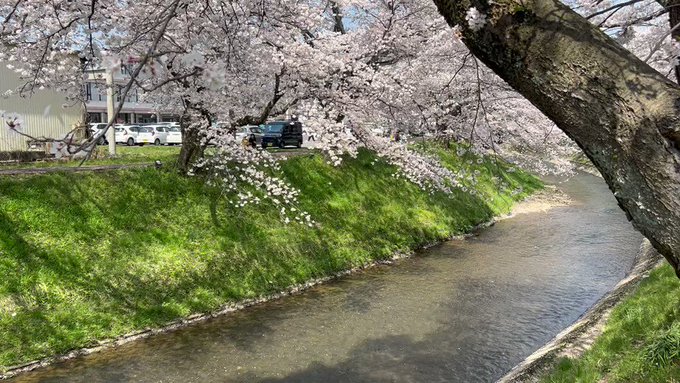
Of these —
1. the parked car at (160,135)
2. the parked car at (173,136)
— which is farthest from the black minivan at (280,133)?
the parked car at (160,135)

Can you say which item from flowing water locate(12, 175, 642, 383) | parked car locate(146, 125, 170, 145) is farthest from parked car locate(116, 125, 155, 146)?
flowing water locate(12, 175, 642, 383)

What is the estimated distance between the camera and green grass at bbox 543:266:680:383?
5.52 metres

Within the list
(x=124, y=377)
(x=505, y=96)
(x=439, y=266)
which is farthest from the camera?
(x=505, y=96)

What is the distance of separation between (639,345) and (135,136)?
1424 inches

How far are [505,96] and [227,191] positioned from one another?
12.0 m

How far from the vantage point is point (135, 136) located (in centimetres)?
3684

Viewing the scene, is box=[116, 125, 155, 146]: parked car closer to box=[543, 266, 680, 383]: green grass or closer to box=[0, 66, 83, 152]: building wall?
box=[0, 66, 83, 152]: building wall

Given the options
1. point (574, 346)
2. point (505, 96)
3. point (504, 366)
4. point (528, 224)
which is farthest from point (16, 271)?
point (528, 224)

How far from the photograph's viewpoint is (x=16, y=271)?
9836mm

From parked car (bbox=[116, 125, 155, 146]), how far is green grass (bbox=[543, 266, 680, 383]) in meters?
34.1

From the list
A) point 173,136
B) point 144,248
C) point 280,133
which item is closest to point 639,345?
point 144,248

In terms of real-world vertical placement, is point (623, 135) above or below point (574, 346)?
above

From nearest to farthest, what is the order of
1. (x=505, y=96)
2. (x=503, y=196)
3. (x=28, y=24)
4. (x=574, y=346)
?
(x=574, y=346), (x=28, y=24), (x=505, y=96), (x=503, y=196)

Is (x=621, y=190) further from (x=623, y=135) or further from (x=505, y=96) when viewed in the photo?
(x=505, y=96)
